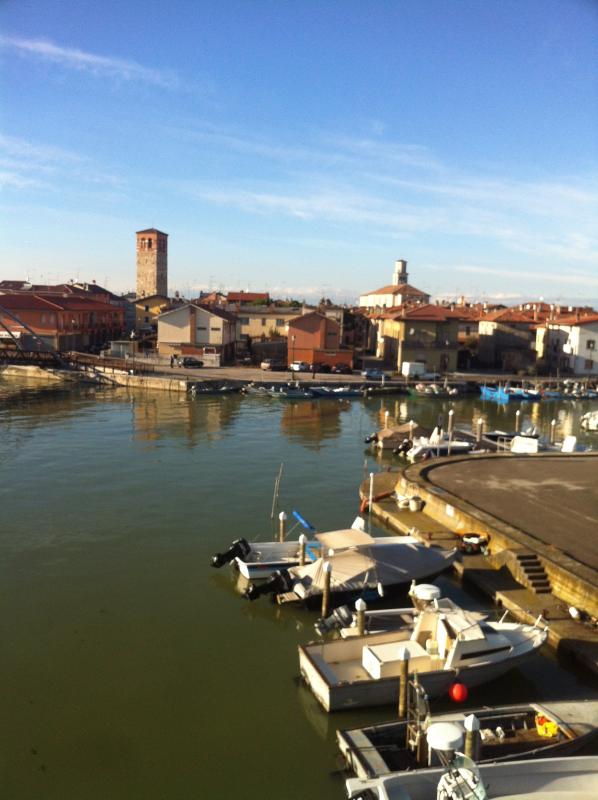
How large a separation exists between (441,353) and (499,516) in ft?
157

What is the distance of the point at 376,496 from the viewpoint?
2395 cm

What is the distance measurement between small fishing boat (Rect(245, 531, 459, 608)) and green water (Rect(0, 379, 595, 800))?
519 millimetres

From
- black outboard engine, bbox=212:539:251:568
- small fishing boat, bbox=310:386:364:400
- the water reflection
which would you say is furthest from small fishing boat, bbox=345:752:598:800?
small fishing boat, bbox=310:386:364:400

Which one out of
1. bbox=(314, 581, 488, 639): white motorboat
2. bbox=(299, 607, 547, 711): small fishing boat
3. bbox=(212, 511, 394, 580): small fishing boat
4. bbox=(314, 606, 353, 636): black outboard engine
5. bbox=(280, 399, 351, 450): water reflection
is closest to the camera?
bbox=(299, 607, 547, 711): small fishing boat

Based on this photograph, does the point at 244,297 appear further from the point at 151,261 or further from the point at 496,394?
the point at 496,394

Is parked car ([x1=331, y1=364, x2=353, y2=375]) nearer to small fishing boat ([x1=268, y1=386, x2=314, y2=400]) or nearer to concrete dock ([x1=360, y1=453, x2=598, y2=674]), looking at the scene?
small fishing boat ([x1=268, y1=386, x2=314, y2=400])

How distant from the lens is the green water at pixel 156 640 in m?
10.4

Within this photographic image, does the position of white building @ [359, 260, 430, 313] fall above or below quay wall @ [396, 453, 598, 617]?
above

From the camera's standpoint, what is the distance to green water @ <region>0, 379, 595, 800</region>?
10.4m

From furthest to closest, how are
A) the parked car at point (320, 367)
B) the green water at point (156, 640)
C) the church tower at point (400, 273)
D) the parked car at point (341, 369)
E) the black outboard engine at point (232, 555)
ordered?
the church tower at point (400, 273) < the parked car at point (341, 369) < the parked car at point (320, 367) < the black outboard engine at point (232, 555) < the green water at point (156, 640)

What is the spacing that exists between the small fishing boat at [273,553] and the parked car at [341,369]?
46.3 meters

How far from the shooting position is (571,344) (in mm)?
68438

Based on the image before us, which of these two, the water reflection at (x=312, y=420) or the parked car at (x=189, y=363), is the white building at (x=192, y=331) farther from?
the water reflection at (x=312, y=420)

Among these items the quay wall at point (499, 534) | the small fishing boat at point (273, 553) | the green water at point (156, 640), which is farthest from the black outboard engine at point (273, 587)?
the quay wall at point (499, 534)
